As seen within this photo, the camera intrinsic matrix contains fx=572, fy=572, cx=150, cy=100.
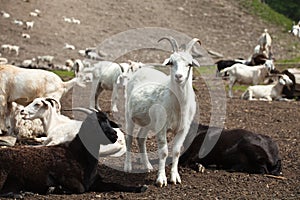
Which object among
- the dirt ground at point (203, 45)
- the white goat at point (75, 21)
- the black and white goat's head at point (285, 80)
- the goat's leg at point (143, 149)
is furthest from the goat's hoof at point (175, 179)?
the white goat at point (75, 21)

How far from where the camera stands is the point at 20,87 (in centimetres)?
1016

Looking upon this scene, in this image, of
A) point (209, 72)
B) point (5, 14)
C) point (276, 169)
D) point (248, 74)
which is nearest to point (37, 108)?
point (276, 169)

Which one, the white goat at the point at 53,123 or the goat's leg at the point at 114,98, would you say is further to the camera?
the goat's leg at the point at 114,98

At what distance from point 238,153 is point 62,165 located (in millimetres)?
2892

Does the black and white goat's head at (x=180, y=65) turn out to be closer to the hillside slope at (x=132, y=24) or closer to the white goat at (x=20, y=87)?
the white goat at (x=20, y=87)

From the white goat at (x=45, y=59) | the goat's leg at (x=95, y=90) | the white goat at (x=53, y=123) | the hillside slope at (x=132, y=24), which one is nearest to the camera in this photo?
the white goat at (x=53, y=123)

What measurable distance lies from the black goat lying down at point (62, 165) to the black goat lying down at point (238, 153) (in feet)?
6.24

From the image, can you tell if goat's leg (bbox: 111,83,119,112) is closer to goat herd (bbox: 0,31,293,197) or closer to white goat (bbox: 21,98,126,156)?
goat herd (bbox: 0,31,293,197)

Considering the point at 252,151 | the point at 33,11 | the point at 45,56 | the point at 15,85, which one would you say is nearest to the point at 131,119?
the point at 252,151

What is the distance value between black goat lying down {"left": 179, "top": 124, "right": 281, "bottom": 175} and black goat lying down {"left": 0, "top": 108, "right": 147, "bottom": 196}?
1.90 meters

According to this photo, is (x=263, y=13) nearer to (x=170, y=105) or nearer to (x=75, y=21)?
(x=75, y=21)

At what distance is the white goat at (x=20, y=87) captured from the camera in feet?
33.3

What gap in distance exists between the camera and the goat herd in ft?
23.1

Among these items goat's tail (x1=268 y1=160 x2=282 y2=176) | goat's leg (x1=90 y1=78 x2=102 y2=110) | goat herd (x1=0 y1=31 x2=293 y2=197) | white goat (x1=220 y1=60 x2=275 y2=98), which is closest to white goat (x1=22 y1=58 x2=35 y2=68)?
white goat (x1=220 y1=60 x2=275 y2=98)
